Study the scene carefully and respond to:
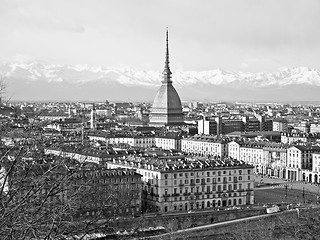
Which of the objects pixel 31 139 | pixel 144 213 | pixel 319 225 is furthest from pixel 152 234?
pixel 31 139

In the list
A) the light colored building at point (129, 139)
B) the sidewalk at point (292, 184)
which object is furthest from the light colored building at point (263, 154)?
the light colored building at point (129, 139)

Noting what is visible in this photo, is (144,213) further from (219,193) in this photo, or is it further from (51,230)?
(51,230)

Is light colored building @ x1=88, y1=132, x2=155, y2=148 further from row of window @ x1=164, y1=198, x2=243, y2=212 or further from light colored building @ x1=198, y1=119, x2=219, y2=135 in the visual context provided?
row of window @ x1=164, y1=198, x2=243, y2=212

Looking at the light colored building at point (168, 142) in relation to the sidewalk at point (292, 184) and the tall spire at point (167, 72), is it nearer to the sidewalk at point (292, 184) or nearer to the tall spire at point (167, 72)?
the sidewalk at point (292, 184)

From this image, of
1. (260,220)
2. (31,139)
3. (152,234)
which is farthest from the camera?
(260,220)

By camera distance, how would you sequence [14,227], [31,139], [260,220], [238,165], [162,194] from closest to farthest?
[14,227] < [31,139] < [260,220] < [162,194] < [238,165]

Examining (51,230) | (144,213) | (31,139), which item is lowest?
(144,213)
